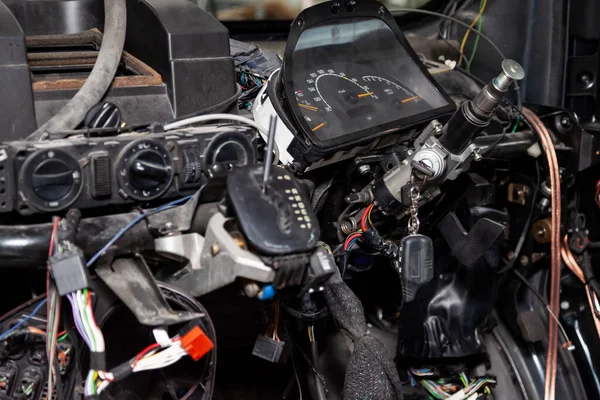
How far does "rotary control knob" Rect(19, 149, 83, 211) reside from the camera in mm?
1047

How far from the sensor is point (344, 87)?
1.49 m

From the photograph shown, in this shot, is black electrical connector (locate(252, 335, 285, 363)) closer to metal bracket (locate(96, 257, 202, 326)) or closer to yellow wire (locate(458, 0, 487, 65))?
metal bracket (locate(96, 257, 202, 326))

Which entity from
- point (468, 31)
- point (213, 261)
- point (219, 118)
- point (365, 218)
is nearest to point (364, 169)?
point (365, 218)

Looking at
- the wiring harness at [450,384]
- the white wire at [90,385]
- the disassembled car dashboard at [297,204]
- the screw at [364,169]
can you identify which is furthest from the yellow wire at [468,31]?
the white wire at [90,385]

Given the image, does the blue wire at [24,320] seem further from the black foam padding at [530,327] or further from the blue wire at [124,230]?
the black foam padding at [530,327]

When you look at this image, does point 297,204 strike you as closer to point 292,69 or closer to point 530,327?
point 292,69

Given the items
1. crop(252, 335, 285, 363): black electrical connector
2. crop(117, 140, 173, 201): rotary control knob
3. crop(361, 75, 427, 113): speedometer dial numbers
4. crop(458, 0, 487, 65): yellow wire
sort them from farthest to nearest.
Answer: crop(458, 0, 487, 65): yellow wire → crop(361, 75, 427, 113): speedometer dial numbers → crop(252, 335, 285, 363): black electrical connector → crop(117, 140, 173, 201): rotary control knob

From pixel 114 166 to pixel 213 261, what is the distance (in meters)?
0.22

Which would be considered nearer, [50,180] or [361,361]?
[50,180]

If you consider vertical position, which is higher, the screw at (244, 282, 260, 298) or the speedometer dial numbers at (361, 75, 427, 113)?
the speedometer dial numbers at (361, 75, 427, 113)

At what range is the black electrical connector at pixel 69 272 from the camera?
3.25 ft

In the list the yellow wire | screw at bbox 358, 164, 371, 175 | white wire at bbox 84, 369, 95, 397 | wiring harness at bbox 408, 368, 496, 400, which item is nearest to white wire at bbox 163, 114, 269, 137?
screw at bbox 358, 164, 371, 175

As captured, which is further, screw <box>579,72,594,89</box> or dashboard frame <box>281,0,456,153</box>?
screw <box>579,72,594,89</box>

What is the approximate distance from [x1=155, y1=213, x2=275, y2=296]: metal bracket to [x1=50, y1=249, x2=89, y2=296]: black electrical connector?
0.18 metres
